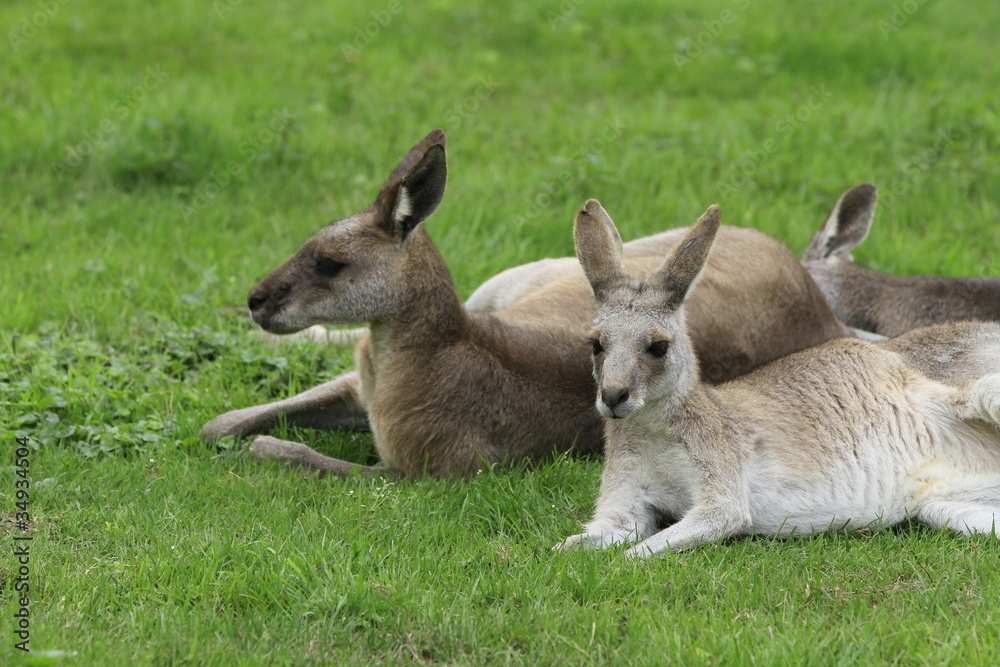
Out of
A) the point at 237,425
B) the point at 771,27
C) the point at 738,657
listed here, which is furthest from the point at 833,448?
the point at 771,27

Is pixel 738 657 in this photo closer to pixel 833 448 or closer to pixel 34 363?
pixel 833 448

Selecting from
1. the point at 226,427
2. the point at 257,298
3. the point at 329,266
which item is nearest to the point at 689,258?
the point at 329,266

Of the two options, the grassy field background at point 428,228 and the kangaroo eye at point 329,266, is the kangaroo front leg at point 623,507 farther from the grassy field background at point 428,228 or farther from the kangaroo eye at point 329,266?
the kangaroo eye at point 329,266

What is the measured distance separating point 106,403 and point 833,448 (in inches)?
151

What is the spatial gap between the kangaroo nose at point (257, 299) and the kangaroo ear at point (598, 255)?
178cm

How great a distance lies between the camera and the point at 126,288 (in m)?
7.83

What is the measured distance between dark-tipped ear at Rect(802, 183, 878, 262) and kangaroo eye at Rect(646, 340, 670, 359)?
11.2 ft

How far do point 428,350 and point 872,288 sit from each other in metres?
3.36
